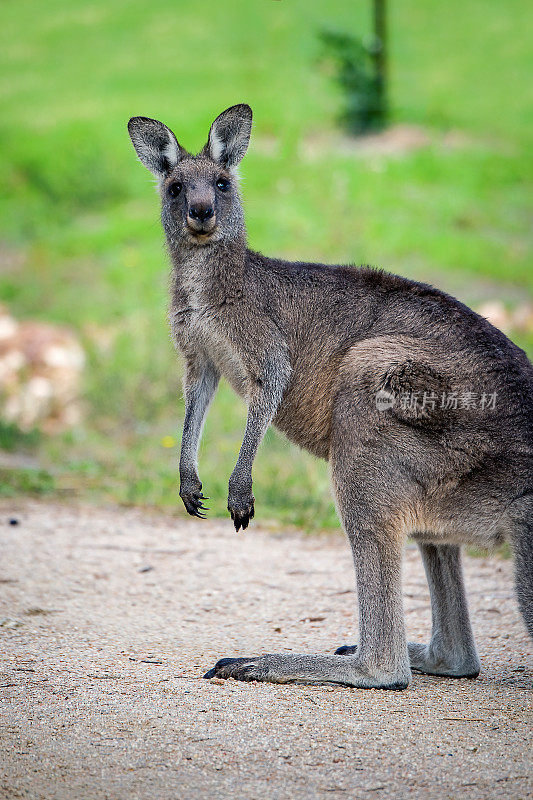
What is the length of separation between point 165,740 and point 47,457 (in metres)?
4.85

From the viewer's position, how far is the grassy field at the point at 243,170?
8.70 metres

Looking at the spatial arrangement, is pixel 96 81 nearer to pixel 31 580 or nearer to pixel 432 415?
pixel 31 580

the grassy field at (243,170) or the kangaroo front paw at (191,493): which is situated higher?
the grassy field at (243,170)

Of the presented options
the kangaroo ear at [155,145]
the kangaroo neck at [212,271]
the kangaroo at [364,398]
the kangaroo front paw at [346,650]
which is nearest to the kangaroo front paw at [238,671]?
the kangaroo at [364,398]

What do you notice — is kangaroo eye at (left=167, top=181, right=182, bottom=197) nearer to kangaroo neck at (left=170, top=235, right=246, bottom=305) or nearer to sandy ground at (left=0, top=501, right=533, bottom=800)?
kangaroo neck at (left=170, top=235, right=246, bottom=305)

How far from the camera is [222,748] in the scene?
2.83 m

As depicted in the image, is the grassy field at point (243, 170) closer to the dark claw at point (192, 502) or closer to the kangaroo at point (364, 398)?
the dark claw at point (192, 502)

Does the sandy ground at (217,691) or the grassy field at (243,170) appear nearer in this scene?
the sandy ground at (217,691)

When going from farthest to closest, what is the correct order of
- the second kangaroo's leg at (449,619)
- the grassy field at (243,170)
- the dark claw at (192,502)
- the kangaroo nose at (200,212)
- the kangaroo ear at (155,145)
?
the grassy field at (243,170)
the kangaroo ear at (155,145)
the dark claw at (192,502)
the kangaroo nose at (200,212)
the second kangaroo's leg at (449,619)

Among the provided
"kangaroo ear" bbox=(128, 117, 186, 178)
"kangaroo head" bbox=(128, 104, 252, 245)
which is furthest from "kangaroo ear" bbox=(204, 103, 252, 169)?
"kangaroo ear" bbox=(128, 117, 186, 178)

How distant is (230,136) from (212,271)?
66 cm

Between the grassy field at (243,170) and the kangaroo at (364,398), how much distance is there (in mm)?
3152

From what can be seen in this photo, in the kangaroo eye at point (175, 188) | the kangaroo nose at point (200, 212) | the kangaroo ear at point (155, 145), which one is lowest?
the kangaroo nose at point (200, 212)

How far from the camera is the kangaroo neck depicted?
4059 millimetres
